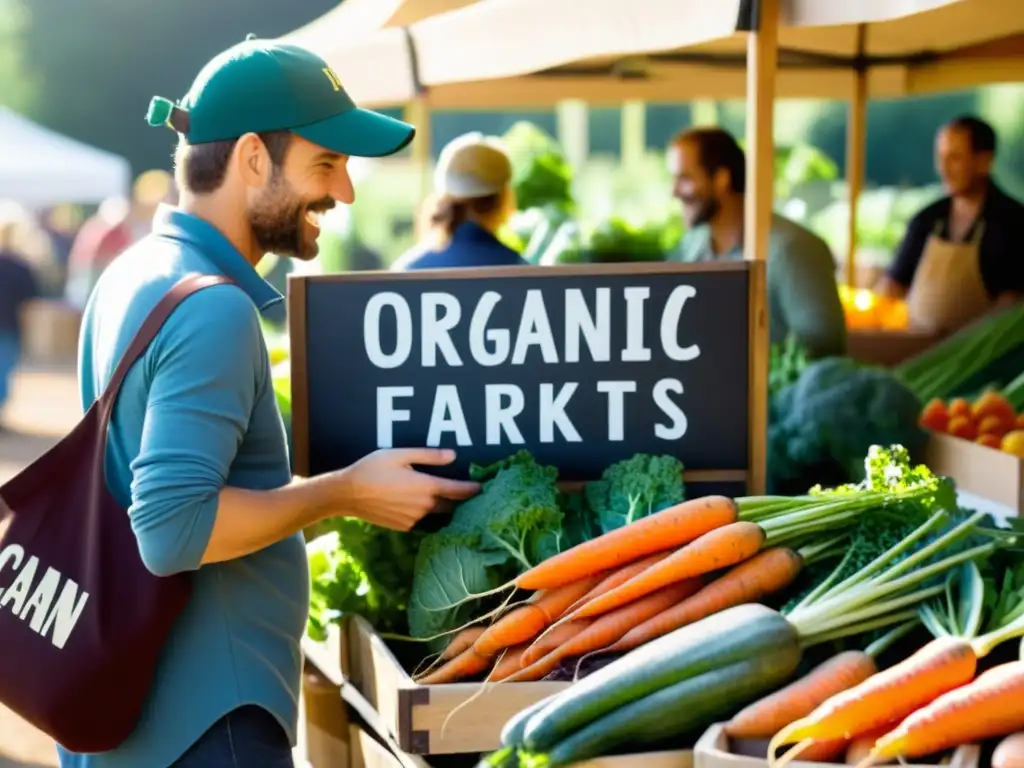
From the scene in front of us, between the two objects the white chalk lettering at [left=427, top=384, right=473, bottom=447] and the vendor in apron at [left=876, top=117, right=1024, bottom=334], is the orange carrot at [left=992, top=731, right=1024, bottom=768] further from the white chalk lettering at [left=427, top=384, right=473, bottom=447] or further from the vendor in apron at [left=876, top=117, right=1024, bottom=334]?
the vendor in apron at [left=876, top=117, right=1024, bottom=334]

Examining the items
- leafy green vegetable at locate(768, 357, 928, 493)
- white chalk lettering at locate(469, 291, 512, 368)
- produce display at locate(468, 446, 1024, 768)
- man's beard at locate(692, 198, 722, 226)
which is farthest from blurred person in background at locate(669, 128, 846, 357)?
produce display at locate(468, 446, 1024, 768)

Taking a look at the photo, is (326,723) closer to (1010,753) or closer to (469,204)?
(1010,753)

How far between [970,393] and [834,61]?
7.73 ft

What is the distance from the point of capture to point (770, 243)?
5.04 meters

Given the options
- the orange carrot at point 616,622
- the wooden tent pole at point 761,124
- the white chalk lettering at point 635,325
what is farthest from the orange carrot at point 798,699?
the wooden tent pole at point 761,124

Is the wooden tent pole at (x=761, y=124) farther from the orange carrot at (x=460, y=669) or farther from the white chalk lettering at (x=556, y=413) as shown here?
the orange carrot at (x=460, y=669)

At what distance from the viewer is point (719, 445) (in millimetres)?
2924

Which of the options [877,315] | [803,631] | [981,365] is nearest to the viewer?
[803,631]

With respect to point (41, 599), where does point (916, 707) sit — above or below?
below

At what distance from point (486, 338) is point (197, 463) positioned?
3.17 ft

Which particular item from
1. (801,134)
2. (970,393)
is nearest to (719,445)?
(970,393)

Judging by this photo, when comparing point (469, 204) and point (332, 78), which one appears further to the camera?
point (469, 204)

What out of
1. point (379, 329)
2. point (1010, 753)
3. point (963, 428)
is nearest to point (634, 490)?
point (379, 329)

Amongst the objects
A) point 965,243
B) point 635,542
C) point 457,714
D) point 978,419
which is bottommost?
point 457,714
